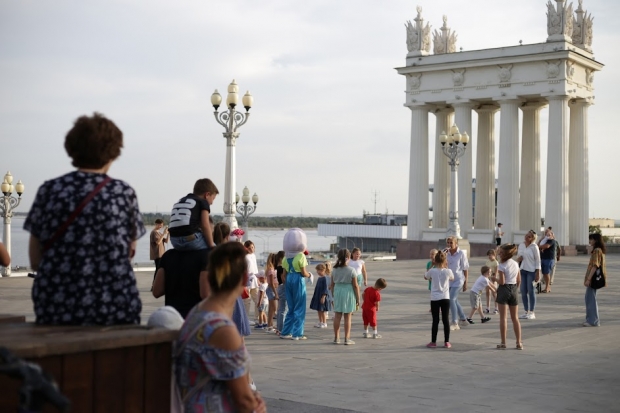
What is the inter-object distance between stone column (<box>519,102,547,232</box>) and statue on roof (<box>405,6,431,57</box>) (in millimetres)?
7198

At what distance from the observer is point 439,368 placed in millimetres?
12750

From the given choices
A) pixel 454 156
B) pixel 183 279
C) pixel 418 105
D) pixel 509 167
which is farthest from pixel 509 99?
pixel 183 279

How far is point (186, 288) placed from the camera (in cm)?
801

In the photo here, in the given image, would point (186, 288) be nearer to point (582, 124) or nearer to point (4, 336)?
point (4, 336)

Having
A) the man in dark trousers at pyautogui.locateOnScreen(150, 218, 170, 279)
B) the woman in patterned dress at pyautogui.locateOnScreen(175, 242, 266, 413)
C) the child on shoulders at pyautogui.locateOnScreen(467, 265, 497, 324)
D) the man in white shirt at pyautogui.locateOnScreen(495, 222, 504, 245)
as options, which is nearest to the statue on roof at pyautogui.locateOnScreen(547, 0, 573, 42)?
the man in white shirt at pyautogui.locateOnScreen(495, 222, 504, 245)

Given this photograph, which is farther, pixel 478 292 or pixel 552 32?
pixel 552 32

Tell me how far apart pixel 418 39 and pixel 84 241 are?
5564 cm

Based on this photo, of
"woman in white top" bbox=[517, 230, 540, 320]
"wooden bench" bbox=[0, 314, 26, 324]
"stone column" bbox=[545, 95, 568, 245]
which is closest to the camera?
"wooden bench" bbox=[0, 314, 26, 324]

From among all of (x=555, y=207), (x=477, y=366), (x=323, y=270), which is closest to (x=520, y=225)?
(x=555, y=207)

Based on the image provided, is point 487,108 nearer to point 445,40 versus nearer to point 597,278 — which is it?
point 445,40

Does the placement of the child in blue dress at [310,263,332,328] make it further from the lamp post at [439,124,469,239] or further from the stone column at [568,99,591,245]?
the stone column at [568,99,591,245]

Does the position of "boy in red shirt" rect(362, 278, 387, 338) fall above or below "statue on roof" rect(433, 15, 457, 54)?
below

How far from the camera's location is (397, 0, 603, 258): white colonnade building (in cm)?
5250

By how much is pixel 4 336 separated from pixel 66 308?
16.9 inches
